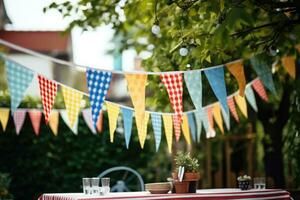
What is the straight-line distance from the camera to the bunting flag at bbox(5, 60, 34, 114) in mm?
4500

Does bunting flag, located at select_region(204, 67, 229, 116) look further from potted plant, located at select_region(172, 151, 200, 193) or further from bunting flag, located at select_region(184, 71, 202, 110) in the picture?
potted plant, located at select_region(172, 151, 200, 193)

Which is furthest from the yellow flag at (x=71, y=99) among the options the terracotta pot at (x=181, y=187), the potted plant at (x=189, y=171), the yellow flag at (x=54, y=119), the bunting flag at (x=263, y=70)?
the yellow flag at (x=54, y=119)

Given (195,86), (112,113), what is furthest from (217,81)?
(112,113)

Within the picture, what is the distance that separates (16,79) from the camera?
454 centimetres

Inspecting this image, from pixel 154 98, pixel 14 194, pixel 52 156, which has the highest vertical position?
pixel 154 98

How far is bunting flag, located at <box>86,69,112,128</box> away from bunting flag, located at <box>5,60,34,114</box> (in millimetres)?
543

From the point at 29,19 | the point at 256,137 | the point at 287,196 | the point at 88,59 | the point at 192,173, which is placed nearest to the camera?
the point at 192,173

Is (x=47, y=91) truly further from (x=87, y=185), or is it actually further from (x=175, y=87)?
(x=175, y=87)

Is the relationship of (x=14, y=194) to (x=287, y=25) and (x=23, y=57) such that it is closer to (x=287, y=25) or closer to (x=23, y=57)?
(x=287, y=25)

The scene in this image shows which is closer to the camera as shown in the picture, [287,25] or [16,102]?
[16,102]

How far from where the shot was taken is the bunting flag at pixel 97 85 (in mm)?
4922

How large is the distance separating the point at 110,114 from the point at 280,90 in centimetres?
324

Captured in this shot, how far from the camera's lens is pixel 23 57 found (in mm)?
18766

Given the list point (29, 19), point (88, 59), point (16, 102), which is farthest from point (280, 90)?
point (88, 59)
